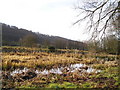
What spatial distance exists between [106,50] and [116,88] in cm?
326

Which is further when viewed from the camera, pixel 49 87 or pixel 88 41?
pixel 88 41

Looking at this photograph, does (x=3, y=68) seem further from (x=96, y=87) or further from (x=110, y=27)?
(x=110, y=27)

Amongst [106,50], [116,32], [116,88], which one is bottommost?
[116,88]

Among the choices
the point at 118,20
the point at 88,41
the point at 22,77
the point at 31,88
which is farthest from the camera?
the point at 88,41

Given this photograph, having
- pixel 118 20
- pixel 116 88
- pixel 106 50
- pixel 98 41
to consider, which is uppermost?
pixel 118 20

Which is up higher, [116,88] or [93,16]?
[93,16]

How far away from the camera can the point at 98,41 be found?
7051mm

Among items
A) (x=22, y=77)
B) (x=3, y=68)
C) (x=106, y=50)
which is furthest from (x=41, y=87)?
(x=106, y=50)

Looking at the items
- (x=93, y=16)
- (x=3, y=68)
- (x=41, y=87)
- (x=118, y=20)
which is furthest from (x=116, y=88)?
(x=3, y=68)

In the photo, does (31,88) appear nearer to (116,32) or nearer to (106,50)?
(106,50)

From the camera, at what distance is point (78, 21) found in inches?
295

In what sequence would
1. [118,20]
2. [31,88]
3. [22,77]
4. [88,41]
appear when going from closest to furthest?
[31,88] < [22,77] < [118,20] < [88,41]

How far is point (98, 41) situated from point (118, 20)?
4.79 feet

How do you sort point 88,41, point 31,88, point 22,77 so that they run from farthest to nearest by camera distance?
point 88,41, point 22,77, point 31,88
